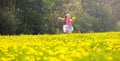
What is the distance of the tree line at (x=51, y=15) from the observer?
42906 millimetres

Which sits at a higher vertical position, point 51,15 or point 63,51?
point 63,51

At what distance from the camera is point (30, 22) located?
47.3 metres

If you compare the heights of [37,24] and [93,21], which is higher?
[37,24]

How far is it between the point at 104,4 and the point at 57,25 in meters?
31.0

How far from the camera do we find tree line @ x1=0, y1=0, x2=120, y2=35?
4291 cm

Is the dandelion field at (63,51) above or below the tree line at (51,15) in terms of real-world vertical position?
above

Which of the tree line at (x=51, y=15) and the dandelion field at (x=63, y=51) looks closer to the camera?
the dandelion field at (x=63, y=51)

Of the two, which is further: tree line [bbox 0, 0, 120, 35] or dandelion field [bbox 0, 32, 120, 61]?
tree line [bbox 0, 0, 120, 35]

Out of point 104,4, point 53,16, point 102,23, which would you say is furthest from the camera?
point 104,4

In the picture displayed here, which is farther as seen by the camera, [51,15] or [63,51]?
[51,15]

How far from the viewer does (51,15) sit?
57.6 m

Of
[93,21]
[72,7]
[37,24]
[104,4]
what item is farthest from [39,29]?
[104,4]

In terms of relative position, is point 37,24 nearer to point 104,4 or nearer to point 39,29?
point 39,29

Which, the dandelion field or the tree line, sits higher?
the dandelion field
